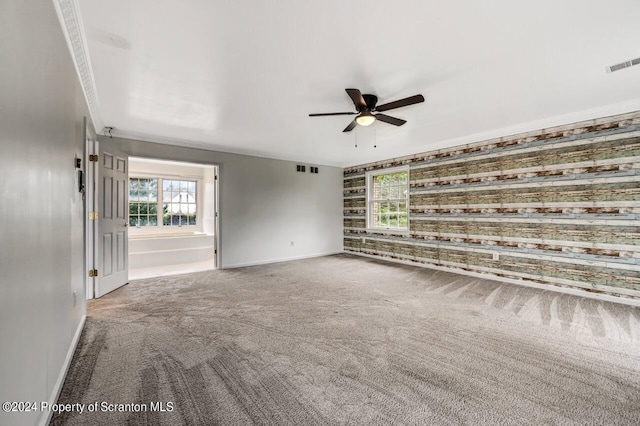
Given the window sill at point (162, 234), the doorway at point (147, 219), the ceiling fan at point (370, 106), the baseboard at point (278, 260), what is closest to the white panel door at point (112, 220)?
the doorway at point (147, 219)

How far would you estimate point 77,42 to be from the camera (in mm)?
2123

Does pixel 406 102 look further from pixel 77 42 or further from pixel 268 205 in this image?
pixel 268 205

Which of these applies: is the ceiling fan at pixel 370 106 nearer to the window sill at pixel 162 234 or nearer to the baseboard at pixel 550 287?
the baseboard at pixel 550 287

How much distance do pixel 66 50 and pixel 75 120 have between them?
1.97ft

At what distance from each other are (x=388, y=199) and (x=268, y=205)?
275 cm

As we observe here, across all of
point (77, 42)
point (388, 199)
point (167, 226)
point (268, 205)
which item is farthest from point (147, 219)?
point (388, 199)

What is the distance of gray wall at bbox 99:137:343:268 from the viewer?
534cm

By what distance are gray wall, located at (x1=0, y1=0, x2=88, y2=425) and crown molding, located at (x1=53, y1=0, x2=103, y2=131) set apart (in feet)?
0.36

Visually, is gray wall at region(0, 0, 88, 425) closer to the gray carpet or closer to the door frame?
the gray carpet

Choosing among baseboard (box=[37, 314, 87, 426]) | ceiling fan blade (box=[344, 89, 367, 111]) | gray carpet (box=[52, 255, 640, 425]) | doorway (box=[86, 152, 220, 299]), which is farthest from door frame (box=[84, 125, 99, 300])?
ceiling fan blade (box=[344, 89, 367, 111])

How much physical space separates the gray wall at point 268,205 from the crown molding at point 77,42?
1.72 m

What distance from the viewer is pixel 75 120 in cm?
239

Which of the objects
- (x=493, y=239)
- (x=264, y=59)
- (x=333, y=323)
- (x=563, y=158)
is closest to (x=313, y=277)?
(x=333, y=323)

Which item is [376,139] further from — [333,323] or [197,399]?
[197,399]
